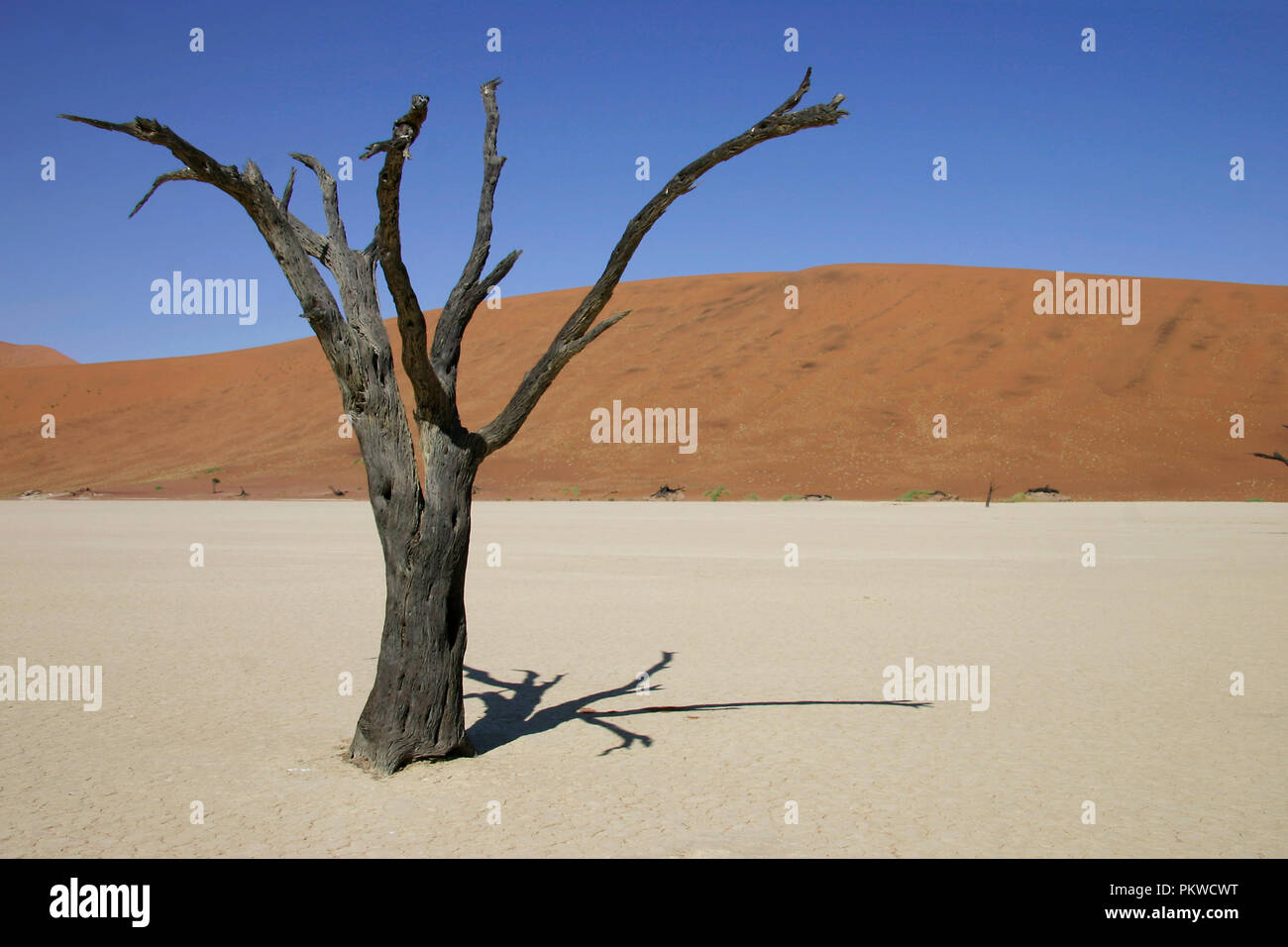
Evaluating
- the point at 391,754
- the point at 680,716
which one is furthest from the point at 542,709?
the point at 391,754

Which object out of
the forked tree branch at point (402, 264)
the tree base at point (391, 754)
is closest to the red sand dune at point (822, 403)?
the tree base at point (391, 754)

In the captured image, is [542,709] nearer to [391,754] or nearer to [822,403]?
[391,754]

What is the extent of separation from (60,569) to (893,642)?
13595 millimetres

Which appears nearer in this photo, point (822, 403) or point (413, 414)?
point (413, 414)

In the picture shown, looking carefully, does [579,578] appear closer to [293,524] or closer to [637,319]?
[293,524]

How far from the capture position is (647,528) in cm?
2566

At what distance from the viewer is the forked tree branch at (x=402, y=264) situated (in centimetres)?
468

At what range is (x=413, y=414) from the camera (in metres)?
5.33

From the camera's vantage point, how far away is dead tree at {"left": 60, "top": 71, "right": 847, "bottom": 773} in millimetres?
5434

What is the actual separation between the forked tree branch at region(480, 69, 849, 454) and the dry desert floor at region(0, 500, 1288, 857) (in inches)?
85.7

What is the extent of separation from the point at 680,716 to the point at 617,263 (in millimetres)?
3316

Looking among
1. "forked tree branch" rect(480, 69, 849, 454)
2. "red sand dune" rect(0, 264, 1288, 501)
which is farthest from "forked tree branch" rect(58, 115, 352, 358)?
"red sand dune" rect(0, 264, 1288, 501)

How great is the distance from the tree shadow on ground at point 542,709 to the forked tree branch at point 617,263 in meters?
2.09
